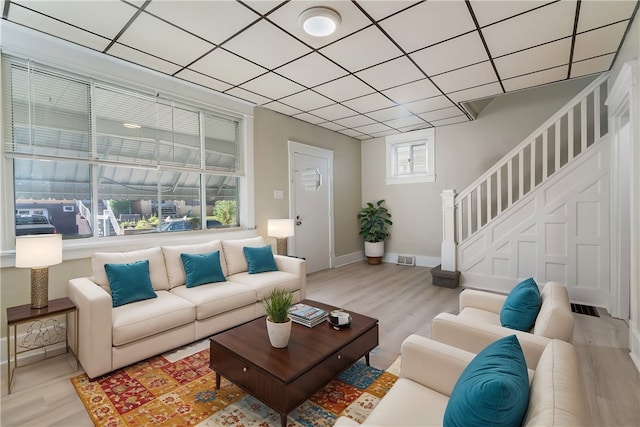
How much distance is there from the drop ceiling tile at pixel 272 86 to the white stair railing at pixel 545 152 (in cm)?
301

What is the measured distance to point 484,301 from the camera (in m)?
2.46

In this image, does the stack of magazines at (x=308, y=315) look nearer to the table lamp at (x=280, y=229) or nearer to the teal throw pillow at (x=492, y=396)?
the teal throw pillow at (x=492, y=396)

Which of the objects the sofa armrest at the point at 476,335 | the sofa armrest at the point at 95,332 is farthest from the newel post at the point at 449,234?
the sofa armrest at the point at 95,332

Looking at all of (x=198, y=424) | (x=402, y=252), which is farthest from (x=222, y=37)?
(x=402, y=252)

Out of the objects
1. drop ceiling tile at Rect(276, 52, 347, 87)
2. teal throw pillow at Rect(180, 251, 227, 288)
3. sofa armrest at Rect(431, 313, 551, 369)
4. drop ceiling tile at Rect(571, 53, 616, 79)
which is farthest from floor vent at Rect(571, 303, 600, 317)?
teal throw pillow at Rect(180, 251, 227, 288)

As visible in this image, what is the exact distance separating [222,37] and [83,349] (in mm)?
2748

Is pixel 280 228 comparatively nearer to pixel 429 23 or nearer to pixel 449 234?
pixel 449 234

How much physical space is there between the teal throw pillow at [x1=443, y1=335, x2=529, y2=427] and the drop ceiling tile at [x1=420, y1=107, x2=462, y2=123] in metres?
4.43

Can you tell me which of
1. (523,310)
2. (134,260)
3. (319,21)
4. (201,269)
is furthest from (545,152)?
(134,260)

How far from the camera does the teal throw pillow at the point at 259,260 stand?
140 inches

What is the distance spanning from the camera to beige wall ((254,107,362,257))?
4.52 metres

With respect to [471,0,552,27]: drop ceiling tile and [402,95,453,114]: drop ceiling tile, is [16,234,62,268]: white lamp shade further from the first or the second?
[402,95,453,114]: drop ceiling tile

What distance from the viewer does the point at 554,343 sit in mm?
1159

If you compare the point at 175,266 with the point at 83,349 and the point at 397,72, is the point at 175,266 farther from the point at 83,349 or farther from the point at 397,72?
the point at 397,72
